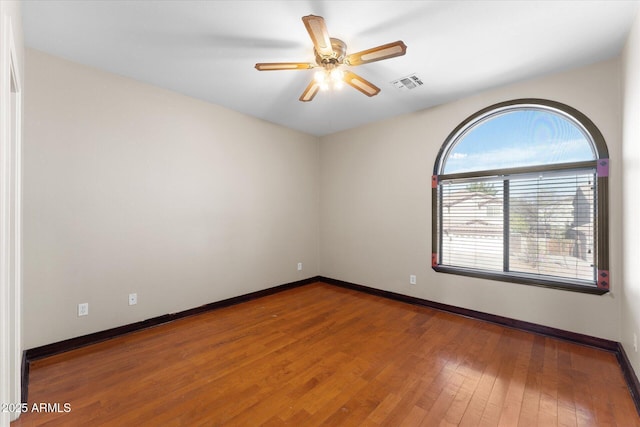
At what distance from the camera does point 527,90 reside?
2920mm

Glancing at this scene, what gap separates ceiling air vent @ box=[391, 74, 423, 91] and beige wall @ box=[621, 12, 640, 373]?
157 centimetres

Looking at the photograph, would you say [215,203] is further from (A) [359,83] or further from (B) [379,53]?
(B) [379,53]

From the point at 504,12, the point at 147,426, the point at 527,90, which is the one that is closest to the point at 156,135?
the point at 147,426

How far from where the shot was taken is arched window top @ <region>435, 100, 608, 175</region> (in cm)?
270

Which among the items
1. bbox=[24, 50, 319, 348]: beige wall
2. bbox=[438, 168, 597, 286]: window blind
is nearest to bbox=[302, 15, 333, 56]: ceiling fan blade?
bbox=[24, 50, 319, 348]: beige wall

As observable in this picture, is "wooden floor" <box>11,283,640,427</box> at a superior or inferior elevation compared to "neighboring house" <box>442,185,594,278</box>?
inferior

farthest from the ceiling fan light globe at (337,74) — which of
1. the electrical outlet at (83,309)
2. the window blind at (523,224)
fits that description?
the electrical outlet at (83,309)

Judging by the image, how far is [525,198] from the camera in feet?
9.87

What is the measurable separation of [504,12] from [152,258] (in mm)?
3903

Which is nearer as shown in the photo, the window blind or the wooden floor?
the wooden floor

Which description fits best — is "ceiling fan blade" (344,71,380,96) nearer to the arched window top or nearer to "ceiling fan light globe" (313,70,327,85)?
"ceiling fan light globe" (313,70,327,85)

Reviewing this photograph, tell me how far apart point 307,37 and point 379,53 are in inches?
26.3

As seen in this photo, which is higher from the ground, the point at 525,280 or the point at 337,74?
the point at 337,74

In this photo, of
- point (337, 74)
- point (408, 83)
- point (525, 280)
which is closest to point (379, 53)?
point (337, 74)
